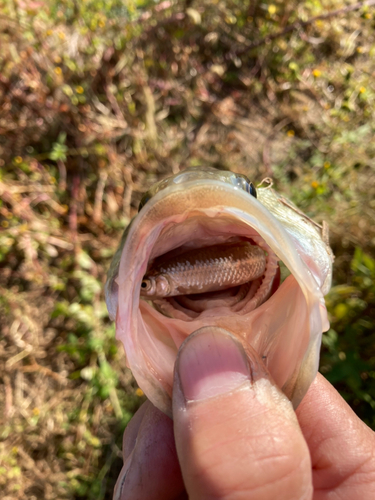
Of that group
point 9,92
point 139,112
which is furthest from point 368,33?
point 9,92

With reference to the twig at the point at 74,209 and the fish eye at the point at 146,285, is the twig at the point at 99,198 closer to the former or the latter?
the twig at the point at 74,209

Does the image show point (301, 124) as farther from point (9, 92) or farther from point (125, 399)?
point (125, 399)

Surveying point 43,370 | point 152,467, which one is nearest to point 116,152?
point 43,370

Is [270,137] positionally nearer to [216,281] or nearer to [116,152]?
[116,152]

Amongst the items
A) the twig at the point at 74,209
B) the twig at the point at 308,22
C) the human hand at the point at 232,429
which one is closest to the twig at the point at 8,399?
the twig at the point at 74,209

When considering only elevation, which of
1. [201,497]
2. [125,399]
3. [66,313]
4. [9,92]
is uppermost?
[9,92]
